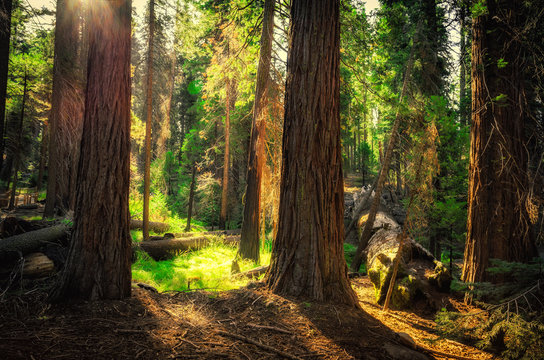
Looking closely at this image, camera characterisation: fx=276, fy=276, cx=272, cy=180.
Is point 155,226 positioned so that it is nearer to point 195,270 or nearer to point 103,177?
point 195,270

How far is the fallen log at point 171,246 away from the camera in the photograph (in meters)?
9.95

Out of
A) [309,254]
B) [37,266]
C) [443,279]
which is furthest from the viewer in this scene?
[443,279]

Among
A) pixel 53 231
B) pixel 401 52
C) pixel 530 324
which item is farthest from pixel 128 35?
pixel 401 52

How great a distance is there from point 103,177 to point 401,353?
4.21m

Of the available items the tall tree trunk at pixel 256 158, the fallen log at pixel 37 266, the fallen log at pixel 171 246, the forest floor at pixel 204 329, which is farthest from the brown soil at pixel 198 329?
the fallen log at pixel 171 246

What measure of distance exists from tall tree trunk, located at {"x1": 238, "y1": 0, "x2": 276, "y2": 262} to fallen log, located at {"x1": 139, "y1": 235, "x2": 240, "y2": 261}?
11.4 feet

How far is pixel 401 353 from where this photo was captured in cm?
287

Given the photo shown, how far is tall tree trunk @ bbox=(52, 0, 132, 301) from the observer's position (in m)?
3.72

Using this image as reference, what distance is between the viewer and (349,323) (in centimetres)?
336

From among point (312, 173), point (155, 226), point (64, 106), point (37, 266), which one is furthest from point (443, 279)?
point (64, 106)

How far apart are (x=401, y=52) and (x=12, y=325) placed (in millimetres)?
15966

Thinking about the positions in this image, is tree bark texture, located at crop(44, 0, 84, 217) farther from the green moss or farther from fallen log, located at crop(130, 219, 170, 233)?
the green moss

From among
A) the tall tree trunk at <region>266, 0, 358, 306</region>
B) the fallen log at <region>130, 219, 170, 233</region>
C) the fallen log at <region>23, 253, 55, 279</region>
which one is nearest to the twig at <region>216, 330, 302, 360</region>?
the tall tree trunk at <region>266, 0, 358, 306</region>

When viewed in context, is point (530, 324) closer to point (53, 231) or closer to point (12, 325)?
point (12, 325)
